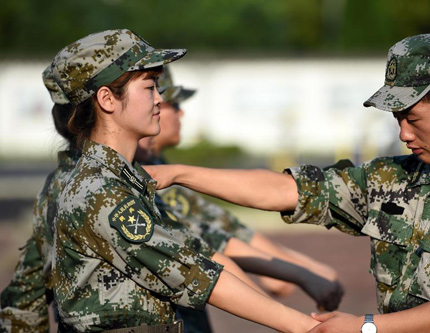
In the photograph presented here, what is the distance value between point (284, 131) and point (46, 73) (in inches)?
1017

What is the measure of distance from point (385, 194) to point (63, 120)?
1347mm

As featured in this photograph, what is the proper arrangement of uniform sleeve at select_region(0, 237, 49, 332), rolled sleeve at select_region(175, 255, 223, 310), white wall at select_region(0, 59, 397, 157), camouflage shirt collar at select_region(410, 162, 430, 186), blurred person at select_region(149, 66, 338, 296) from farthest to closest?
white wall at select_region(0, 59, 397, 157), blurred person at select_region(149, 66, 338, 296), uniform sleeve at select_region(0, 237, 49, 332), camouflage shirt collar at select_region(410, 162, 430, 186), rolled sleeve at select_region(175, 255, 223, 310)

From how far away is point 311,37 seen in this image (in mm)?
45562

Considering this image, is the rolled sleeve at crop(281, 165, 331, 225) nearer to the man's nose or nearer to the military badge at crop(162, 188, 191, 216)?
the man's nose

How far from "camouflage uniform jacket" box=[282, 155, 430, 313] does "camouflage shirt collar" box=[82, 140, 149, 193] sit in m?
0.80

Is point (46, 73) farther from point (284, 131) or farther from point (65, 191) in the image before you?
point (284, 131)

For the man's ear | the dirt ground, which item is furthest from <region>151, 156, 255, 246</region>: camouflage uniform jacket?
the dirt ground

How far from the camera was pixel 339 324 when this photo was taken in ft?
11.0

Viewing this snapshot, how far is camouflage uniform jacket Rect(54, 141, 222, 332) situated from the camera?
298 cm

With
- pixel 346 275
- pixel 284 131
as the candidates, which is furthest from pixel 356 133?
pixel 346 275

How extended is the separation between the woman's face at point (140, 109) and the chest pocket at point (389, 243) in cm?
98

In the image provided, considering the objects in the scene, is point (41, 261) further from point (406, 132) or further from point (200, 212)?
point (406, 132)

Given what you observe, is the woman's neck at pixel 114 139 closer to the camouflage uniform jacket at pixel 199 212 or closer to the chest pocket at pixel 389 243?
the chest pocket at pixel 389 243

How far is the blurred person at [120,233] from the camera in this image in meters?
2.99
